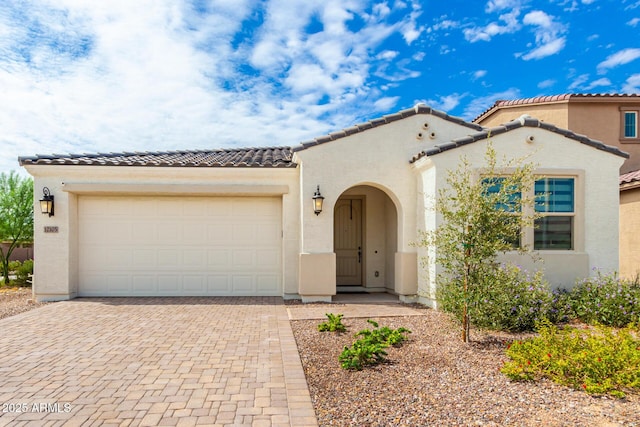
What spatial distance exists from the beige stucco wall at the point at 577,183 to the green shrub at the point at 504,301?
171cm

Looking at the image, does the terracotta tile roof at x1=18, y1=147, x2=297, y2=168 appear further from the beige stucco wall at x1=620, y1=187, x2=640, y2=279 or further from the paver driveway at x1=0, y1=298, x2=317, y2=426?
the beige stucco wall at x1=620, y1=187, x2=640, y2=279

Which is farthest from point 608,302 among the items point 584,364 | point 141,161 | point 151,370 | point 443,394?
point 141,161

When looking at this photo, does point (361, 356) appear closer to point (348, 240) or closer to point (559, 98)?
point (348, 240)

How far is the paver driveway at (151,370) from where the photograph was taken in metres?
3.91

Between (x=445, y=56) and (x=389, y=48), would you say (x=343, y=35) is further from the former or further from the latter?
(x=445, y=56)

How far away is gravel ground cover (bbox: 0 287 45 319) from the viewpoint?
886 centimetres

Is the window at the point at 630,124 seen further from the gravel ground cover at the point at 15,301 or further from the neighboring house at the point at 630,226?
the gravel ground cover at the point at 15,301

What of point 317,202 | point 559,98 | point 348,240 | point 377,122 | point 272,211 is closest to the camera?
Answer: point 317,202

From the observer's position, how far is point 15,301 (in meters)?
10.2

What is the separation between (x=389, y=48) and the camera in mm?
12102

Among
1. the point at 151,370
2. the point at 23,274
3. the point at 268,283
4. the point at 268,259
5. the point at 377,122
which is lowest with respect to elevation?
the point at 151,370

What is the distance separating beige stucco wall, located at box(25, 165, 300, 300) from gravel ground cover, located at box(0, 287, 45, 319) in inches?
18.3

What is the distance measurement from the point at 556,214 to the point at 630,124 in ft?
38.7

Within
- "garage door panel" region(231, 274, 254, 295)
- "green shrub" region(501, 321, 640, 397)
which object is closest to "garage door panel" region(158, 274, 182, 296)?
"garage door panel" region(231, 274, 254, 295)
